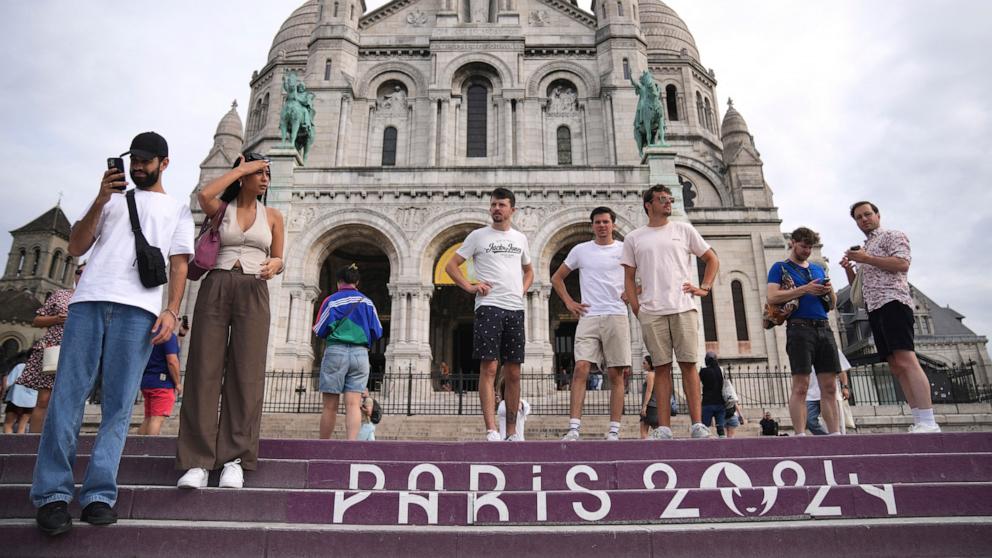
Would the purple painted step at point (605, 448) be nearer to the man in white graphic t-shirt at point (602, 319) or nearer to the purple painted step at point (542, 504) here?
the purple painted step at point (542, 504)

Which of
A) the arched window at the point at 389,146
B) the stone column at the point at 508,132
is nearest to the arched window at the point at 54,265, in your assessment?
the arched window at the point at 389,146

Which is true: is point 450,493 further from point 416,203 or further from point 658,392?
point 416,203

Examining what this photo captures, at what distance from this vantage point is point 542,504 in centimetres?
426

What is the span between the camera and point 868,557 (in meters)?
3.81

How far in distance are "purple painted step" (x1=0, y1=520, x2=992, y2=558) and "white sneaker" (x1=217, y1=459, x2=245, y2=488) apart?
1.44ft

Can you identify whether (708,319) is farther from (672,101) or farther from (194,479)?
(194,479)

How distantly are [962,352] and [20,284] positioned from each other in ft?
245

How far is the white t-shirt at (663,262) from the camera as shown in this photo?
20.7ft

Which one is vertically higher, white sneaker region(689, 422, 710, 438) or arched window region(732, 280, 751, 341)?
arched window region(732, 280, 751, 341)

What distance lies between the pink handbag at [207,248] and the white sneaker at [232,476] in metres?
1.40

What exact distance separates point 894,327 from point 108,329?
22.3 feet

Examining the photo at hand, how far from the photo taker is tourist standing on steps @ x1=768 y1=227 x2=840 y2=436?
657 cm

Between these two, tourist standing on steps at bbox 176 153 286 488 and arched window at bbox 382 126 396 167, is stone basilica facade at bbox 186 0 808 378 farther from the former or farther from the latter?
tourist standing on steps at bbox 176 153 286 488

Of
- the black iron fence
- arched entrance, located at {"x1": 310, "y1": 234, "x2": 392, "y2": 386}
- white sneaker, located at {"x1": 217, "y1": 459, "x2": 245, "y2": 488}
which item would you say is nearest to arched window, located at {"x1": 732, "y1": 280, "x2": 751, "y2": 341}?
the black iron fence
